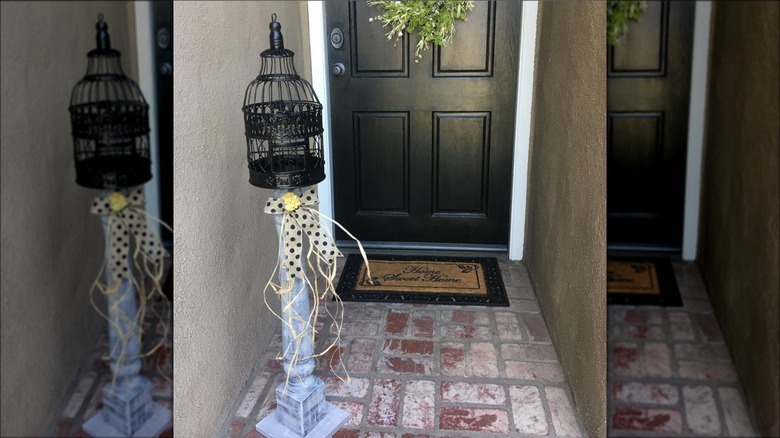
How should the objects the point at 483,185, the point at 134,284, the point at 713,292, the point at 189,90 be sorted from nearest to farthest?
the point at 189,90, the point at 483,185, the point at 134,284, the point at 713,292

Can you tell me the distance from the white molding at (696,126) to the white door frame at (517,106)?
1915 millimetres

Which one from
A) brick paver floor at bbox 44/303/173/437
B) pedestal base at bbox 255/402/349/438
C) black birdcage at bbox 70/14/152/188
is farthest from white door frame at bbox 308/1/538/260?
brick paver floor at bbox 44/303/173/437

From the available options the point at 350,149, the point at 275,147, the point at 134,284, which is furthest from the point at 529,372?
the point at 134,284

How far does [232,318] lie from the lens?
155 centimetres

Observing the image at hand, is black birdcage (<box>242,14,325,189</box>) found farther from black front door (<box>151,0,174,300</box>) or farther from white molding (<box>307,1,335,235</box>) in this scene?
black front door (<box>151,0,174,300</box>)

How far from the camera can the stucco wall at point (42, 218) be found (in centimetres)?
222

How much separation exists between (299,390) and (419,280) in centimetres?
37

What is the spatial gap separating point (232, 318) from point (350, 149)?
479 mm

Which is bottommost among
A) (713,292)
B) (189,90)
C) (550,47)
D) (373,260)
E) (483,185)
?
(713,292)

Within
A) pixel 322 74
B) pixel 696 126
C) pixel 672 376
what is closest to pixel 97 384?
pixel 322 74

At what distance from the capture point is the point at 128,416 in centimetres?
235

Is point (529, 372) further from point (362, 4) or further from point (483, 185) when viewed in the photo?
point (362, 4)

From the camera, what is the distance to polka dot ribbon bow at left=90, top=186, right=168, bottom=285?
220cm

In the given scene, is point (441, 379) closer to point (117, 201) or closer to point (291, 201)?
point (291, 201)
